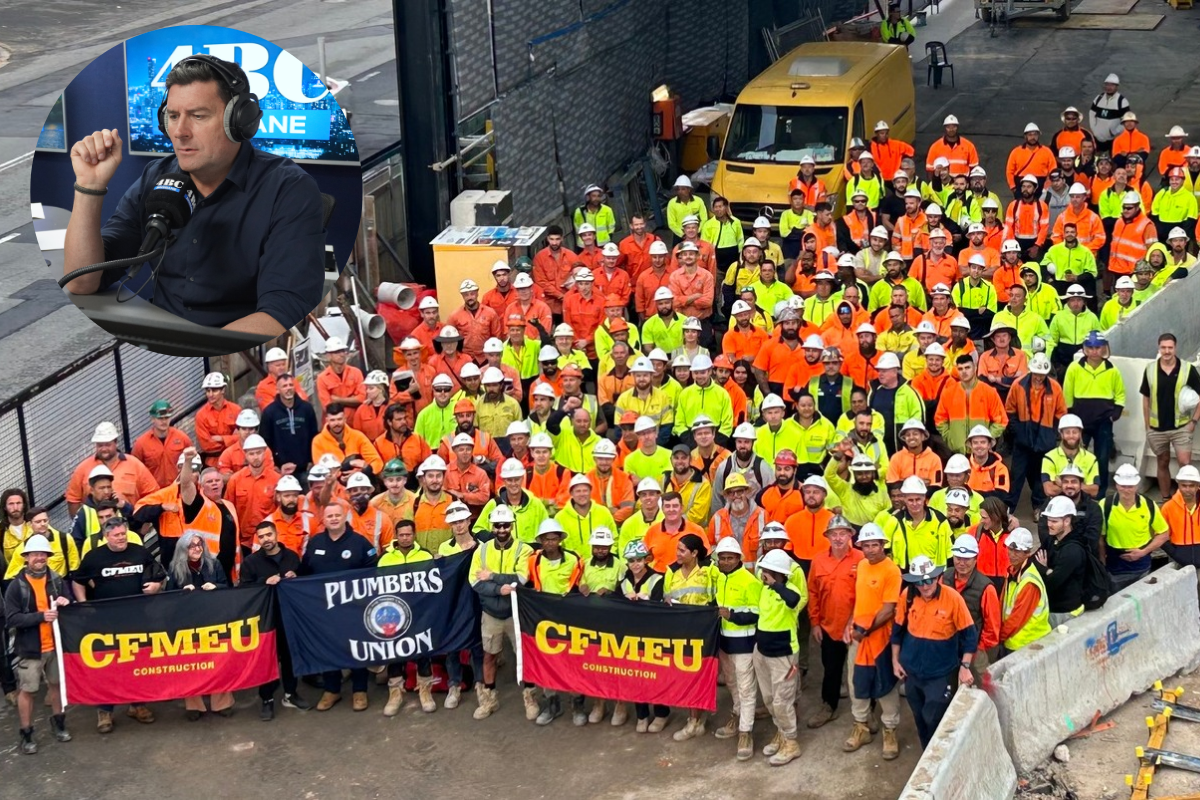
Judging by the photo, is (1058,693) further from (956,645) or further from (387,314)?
(387,314)

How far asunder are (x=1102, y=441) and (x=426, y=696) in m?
6.67

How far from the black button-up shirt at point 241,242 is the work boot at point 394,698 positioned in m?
5.93

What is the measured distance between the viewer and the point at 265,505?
49.4 feet

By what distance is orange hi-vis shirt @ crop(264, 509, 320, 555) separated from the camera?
47.3 ft

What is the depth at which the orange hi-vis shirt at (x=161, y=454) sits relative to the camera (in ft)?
51.6

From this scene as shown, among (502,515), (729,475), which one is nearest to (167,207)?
(502,515)

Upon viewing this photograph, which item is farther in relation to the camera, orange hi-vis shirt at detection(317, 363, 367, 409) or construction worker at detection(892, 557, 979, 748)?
orange hi-vis shirt at detection(317, 363, 367, 409)

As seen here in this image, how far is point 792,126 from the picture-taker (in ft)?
79.3

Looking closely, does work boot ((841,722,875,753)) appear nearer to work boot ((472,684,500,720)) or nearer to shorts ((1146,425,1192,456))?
work boot ((472,684,500,720))

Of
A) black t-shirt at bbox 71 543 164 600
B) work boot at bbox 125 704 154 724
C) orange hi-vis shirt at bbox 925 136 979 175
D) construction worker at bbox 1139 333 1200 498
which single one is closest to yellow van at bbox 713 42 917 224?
orange hi-vis shirt at bbox 925 136 979 175

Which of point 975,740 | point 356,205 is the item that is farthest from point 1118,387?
point 356,205

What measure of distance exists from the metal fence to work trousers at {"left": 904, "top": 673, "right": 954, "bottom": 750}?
7.93m

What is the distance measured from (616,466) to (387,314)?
18.0 ft

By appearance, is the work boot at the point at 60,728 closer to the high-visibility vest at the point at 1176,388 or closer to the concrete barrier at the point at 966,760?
the concrete barrier at the point at 966,760
